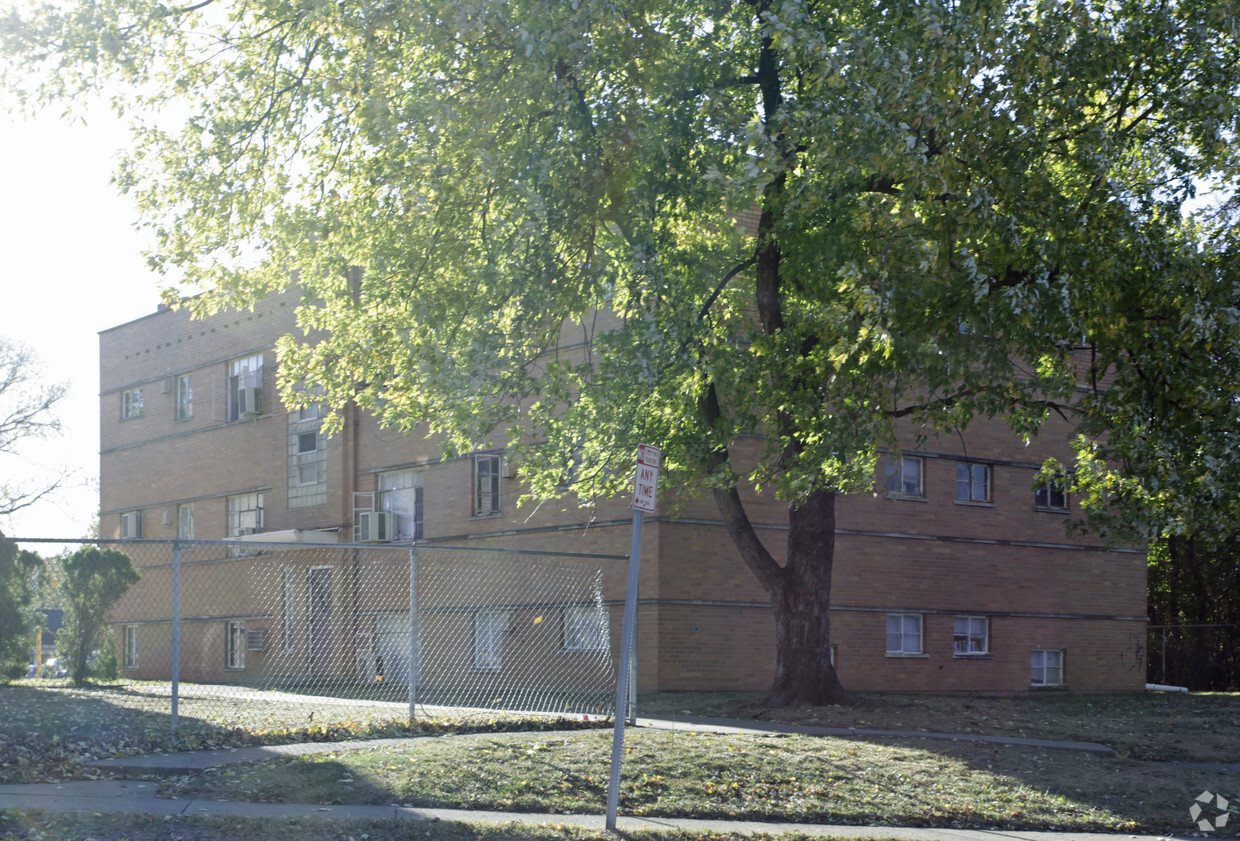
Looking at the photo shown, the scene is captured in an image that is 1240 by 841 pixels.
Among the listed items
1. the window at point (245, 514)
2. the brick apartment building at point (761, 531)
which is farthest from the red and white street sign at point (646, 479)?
the window at point (245, 514)

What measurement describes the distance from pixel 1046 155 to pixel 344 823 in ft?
31.3

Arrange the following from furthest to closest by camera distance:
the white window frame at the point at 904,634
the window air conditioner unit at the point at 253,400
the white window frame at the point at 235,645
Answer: the window air conditioner unit at the point at 253,400, the white window frame at the point at 235,645, the white window frame at the point at 904,634

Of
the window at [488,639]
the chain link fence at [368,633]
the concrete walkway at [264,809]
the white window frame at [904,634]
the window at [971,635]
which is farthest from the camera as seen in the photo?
the window at [971,635]

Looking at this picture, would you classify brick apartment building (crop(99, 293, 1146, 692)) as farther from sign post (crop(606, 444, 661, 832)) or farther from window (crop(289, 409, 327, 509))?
sign post (crop(606, 444, 661, 832))

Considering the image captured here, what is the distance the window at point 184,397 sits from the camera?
34.3 meters

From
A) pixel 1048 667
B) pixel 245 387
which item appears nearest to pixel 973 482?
pixel 1048 667

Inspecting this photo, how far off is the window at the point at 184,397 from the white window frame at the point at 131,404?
5.75 ft

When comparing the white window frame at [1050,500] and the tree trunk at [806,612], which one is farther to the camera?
the white window frame at [1050,500]

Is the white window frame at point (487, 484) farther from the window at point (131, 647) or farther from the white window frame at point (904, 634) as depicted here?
the window at point (131, 647)

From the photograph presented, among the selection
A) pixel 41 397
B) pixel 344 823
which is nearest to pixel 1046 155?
pixel 344 823

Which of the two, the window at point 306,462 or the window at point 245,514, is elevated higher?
the window at point 306,462

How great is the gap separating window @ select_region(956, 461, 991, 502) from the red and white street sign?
60.2 ft

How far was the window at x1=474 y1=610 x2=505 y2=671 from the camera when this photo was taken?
24.2 metres

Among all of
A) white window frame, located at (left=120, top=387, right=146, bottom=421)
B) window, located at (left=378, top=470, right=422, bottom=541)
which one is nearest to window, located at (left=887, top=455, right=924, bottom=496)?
window, located at (left=378, top=470, right=422, bottom=541)
